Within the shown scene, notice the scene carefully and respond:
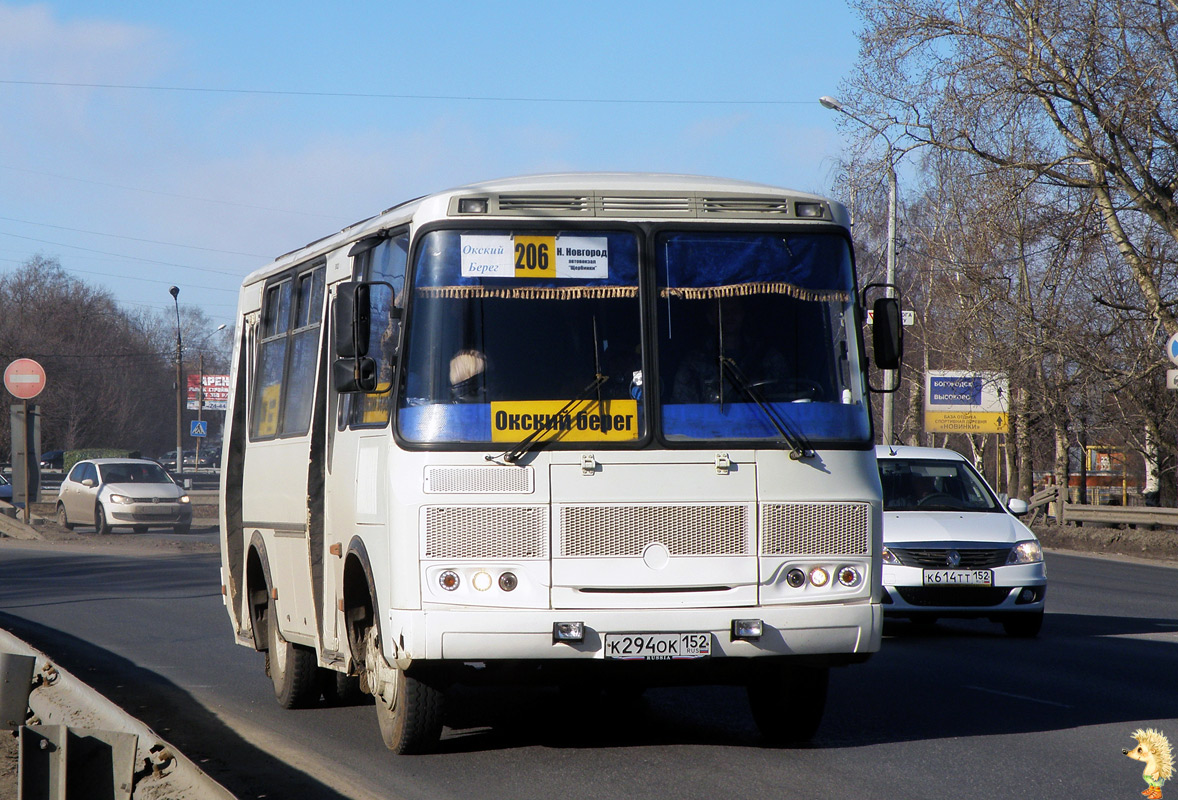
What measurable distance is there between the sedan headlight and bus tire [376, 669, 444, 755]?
7413 millimetres

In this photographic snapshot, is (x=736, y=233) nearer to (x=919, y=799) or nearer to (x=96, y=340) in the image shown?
(x=919, y=799)

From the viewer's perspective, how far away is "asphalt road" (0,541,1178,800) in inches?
265

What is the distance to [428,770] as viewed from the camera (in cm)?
705

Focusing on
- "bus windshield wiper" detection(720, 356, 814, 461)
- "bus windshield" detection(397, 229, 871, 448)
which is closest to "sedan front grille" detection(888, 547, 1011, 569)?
"bus windshield" detection(397, 229, 871, 448)

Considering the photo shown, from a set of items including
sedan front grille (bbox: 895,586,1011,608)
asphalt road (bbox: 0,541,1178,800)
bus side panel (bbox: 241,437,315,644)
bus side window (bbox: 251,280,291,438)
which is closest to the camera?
asphalt road (bbox: 0,541,1178,800)

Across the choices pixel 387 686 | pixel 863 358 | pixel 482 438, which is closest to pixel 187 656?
pixel 387 686

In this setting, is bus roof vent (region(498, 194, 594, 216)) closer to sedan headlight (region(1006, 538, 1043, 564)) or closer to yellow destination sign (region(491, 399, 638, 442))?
yellow destination sign (region(491, 399, 638, 442))

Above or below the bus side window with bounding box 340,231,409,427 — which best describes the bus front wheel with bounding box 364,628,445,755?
below

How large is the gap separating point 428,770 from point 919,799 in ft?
7.56

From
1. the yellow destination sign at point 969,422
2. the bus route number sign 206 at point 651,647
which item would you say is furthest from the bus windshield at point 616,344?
the yellow destination sign at point 969,422

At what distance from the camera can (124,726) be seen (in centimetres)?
607

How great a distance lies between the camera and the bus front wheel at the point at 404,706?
7.13 meters

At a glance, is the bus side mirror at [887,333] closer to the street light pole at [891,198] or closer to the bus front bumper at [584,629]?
the bus front bumper at [584,629]

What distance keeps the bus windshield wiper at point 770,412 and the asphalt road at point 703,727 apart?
1.52m
